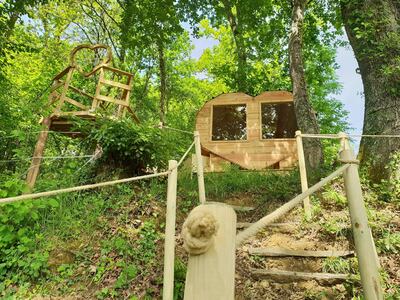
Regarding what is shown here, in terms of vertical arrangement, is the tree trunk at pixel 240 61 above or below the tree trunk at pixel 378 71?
above

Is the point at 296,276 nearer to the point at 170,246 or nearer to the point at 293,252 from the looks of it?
the point at 293,252

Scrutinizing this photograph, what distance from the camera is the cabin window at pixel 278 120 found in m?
9.14

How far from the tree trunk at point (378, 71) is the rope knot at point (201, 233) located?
4.35m

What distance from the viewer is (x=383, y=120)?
4.92 metres

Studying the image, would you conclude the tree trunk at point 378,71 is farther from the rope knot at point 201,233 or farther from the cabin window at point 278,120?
the rope knot at point 201,233

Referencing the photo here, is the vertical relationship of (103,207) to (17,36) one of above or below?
below

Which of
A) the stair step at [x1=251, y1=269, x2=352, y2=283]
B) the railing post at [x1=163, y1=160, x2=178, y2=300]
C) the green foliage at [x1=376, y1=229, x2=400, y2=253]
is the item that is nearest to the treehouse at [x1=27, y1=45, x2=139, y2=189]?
the railing post at [x1=163, y1=160, x2=178, y2=300]

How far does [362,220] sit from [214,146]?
23.9 feet

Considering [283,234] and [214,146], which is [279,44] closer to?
[214,146]

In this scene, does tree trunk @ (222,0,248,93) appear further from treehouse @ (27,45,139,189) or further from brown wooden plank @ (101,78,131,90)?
brown wooden plank @ (101,78,131,90)

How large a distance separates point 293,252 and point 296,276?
42cm

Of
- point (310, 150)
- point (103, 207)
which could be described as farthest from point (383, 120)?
point (103, 207)

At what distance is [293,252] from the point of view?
12.3 ft

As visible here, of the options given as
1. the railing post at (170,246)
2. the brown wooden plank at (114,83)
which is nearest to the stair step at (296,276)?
the railing post at (170,246)
